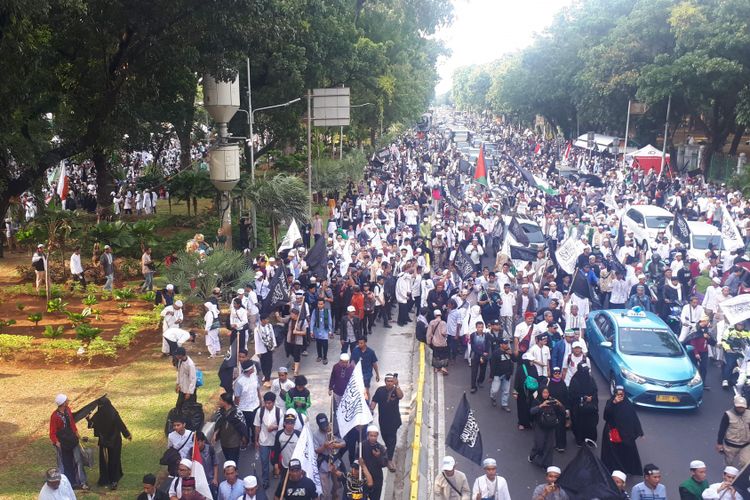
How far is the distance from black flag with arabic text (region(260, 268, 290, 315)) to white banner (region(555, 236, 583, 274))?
6.40 meters

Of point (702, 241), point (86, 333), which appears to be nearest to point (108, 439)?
point (86, 333)

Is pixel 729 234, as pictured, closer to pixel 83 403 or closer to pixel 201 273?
pixel 201 273

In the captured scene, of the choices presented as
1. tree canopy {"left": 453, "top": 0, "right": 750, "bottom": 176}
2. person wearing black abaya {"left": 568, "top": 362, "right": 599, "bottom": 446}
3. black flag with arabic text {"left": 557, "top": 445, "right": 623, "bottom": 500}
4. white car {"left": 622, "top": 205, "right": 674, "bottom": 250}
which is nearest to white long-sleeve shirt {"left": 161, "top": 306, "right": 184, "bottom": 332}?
person wearing black abaya {"left": 568, "top": 362, "right": 599, "bottom": 446}

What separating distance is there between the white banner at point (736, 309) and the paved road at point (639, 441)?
1272mm

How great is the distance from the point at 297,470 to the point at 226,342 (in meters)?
8.12

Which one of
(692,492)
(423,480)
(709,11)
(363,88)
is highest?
(709,11)

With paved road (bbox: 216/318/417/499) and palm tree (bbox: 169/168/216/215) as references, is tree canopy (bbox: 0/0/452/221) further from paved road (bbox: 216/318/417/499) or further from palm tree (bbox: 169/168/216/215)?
paved road (bbox: 216/318/417/499)

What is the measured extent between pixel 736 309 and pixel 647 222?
11063 mm

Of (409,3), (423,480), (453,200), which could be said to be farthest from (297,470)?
(409,3)

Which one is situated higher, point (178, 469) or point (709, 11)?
point (709, 11)

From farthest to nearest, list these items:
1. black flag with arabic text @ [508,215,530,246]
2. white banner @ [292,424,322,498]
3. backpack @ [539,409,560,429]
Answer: black flag with arabic text @ [508,215,530,246], backpack @ [539,409,560,429], white banner @ [292,424,322,498]

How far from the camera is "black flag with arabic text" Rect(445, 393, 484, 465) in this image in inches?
327

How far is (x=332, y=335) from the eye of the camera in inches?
620

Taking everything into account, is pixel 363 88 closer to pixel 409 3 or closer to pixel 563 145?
pixel 409 3
